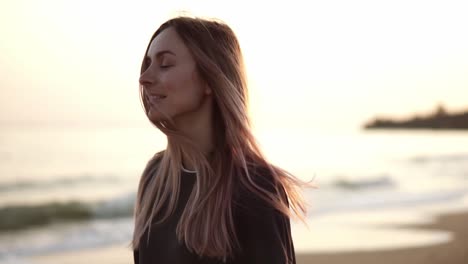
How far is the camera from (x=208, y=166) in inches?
82.8

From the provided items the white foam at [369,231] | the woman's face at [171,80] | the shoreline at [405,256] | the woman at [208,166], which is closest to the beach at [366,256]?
the shoreline at [405,256]

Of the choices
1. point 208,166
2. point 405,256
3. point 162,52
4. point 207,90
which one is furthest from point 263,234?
point 405,256

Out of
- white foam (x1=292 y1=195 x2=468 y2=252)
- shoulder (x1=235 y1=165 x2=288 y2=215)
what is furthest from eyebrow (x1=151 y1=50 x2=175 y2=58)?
white foam (x1=292 y1=195 x2=468 y2=252)

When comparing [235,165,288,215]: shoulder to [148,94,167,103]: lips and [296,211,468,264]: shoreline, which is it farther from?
[296,211,468,264]: shoreline

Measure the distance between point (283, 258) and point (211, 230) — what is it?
0.18 m

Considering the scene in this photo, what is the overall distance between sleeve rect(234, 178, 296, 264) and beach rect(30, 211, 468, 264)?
20.8 ft

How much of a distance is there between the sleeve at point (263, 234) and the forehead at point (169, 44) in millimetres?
415

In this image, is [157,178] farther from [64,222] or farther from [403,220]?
[64,222]

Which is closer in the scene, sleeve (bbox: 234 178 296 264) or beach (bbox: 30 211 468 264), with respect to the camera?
sleeve (bbox: 234 178 296 264)

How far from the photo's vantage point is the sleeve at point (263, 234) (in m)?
1.95

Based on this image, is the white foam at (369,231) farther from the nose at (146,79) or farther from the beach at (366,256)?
the nose at (146,79)

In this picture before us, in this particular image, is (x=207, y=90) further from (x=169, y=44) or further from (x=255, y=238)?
(x=255, y=238)

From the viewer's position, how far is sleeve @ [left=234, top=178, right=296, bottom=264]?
1.95m

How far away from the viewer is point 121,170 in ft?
76.6
